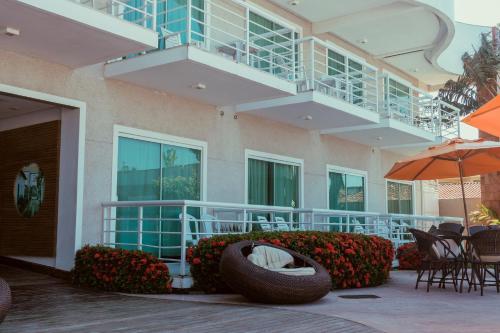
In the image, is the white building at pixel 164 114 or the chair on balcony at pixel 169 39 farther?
the chair on balcony at pixel 169 39

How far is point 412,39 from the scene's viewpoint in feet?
56.3

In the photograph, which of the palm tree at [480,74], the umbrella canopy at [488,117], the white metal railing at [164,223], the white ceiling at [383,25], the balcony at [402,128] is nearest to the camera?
the umbrella canopy at [488,117]

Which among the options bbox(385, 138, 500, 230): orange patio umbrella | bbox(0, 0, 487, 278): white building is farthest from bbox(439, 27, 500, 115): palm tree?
bbox(385, 138, 500, 230): orange patio umbrella

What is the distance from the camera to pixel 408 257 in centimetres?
1260

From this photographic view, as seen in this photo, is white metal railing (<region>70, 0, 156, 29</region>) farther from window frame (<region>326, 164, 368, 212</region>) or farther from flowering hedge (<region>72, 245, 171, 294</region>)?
window frame (<region>326, 164, 368, 212</region>)

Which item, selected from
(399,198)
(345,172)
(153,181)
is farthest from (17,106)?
(399,198)

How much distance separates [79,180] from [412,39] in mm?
11547

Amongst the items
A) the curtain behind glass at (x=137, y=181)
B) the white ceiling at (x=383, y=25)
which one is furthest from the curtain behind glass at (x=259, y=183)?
the white ceiling at (x=383, y=25)

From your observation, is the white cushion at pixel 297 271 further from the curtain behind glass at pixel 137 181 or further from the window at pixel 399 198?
the window at pixel 399 198

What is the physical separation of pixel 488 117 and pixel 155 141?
585 cm

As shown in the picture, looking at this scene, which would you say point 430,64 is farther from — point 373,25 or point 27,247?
point 27,247

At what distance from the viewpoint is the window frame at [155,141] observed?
1001cm

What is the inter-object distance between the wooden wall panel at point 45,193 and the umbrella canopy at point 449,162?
6079 millimetres

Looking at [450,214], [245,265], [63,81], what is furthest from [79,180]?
[450,214]
